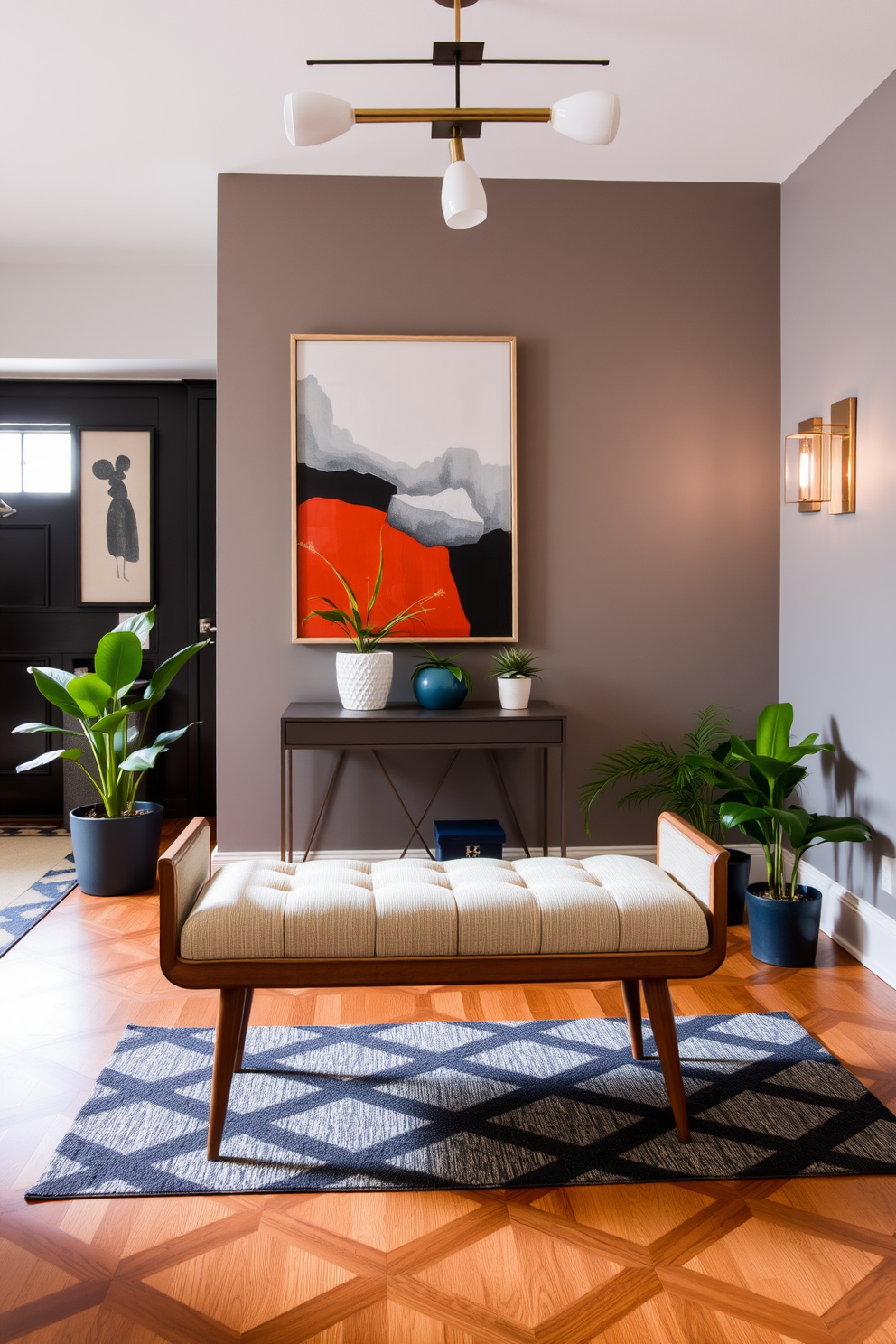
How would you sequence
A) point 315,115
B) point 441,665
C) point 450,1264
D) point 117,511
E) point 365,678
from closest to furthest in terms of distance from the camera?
point 450,1264
point 315,115
point 365,678
point 441,665
point 117,511

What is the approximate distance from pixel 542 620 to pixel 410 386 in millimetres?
1040

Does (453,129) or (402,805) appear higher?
(453,129)

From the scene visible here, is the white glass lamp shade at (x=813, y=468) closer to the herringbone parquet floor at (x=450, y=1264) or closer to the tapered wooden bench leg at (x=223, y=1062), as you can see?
the herringbone parquet floor at (x=450, y=1264)

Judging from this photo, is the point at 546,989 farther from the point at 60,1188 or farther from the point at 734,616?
the point at 734,616

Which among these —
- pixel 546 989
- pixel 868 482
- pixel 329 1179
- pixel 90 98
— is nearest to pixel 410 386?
pixel 90 98

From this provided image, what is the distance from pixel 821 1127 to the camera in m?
2.08

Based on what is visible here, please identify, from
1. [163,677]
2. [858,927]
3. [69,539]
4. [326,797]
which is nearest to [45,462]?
[69,539]

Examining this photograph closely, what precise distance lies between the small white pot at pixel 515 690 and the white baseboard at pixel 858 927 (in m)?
1.22

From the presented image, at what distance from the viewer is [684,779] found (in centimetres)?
347

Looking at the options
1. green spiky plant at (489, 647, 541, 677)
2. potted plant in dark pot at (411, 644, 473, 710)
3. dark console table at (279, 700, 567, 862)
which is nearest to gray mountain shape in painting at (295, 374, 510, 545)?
green spiky plant at (489, 647, 541, 677)

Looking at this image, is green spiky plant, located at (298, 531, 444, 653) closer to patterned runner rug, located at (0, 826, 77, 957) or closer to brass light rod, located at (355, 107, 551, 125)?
patterned runner rug, located at (0, 826, 77, 957)

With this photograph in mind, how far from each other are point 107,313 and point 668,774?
10.7 ft

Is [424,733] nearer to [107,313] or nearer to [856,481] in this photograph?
[856,481]

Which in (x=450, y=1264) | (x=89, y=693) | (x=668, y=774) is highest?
(x=89, y=693)
